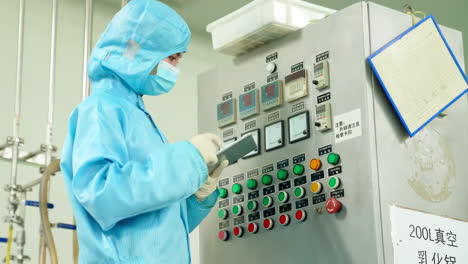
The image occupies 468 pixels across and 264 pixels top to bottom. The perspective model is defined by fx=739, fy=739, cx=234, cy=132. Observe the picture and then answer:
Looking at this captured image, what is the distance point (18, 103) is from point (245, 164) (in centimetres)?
137

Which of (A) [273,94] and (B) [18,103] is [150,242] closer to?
(A) [273,94]

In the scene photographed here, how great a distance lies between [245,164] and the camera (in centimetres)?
264

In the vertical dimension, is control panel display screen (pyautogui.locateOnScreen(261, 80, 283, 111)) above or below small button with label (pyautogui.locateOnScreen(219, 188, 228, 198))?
above

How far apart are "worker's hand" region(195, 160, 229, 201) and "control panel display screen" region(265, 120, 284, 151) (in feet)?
1.09

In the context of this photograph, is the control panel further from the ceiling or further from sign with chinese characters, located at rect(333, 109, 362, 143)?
the ceiling

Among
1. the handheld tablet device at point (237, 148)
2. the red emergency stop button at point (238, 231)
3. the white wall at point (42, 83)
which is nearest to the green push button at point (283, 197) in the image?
the red emergency stop button at point (238, 231)

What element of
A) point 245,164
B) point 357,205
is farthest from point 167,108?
point 357,205

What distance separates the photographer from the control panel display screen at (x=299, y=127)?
239 cm

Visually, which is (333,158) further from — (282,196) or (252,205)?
(252,205)

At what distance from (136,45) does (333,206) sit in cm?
75

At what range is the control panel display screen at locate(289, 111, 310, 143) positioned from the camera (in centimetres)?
239

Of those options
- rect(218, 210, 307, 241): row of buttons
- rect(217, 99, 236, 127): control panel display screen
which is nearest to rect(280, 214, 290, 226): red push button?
rect(218, 210, 307, 241): row of buttons

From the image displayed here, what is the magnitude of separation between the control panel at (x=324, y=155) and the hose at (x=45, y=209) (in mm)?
795

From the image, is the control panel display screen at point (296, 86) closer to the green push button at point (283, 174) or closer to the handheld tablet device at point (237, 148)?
the green push button at point (283, 174)
